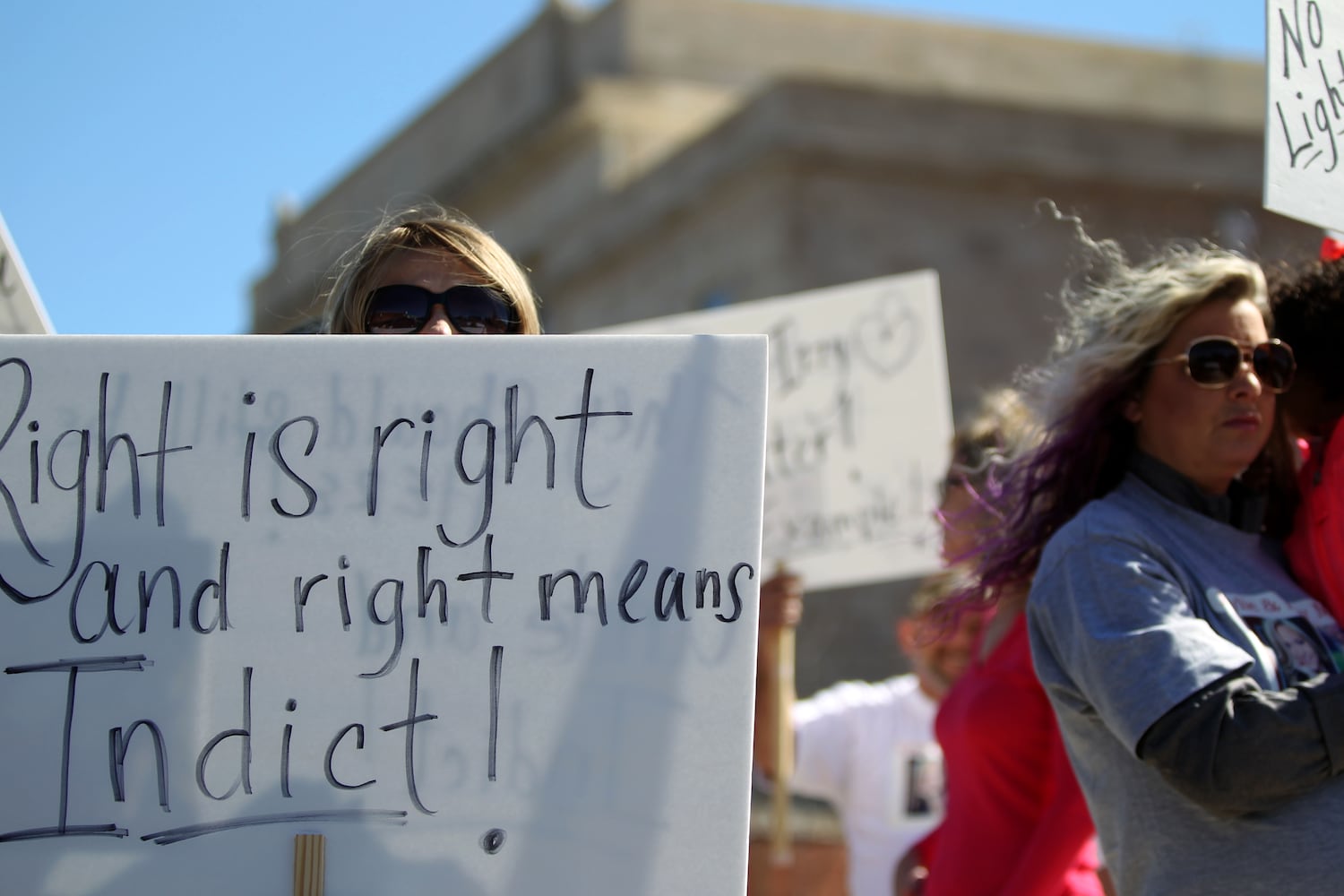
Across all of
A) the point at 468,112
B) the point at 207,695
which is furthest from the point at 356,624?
the point at 468,112

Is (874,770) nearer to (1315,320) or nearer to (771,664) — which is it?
(771,664)

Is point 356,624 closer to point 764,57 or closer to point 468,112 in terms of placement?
point 764,57

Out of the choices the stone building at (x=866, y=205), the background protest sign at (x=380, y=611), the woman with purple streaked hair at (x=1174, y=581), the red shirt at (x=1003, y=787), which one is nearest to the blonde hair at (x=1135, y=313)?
the woman with purple streaked hair at (x=1174, y=581)

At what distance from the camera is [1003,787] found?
254cm

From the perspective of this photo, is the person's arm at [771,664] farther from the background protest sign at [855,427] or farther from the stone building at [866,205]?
the stone building at [866,205]

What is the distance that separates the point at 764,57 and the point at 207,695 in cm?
1904

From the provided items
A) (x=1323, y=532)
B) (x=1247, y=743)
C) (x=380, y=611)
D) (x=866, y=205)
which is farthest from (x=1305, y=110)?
(x=866, y=205)

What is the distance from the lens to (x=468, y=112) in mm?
22281

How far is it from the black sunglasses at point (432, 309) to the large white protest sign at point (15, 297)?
71 centimetres

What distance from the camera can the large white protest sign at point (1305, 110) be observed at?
228 centimetres

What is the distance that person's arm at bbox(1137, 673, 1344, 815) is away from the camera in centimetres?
187

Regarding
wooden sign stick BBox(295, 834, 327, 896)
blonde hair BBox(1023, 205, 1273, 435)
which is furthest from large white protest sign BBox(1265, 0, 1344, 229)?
wooden sign stick BBox(295, 834, 327, 896)

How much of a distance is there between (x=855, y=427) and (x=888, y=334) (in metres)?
0.26

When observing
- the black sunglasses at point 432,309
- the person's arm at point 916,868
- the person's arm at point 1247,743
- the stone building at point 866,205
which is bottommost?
the person's arm at point 916,868
